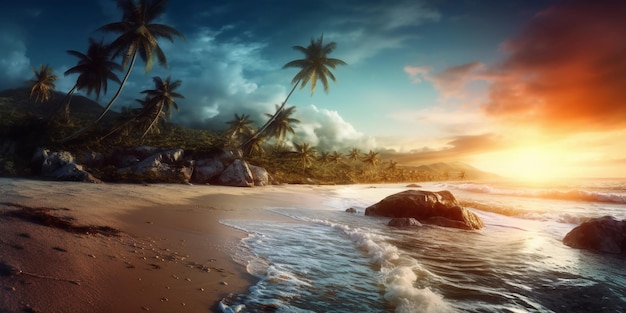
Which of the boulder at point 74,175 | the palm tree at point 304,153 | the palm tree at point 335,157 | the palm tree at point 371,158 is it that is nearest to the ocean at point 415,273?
the boulder at point 74,175

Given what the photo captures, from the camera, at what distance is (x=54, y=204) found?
22.0 ft

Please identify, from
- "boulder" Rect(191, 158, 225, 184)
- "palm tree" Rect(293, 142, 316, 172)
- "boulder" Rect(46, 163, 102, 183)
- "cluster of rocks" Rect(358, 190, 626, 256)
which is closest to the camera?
"cluster of rocks" Rect(358, 190, 626, 256)

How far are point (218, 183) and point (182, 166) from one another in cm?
359

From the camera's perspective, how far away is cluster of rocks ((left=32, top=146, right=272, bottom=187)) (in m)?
21.5

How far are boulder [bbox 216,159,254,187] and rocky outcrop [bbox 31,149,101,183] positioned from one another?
36.5 feet

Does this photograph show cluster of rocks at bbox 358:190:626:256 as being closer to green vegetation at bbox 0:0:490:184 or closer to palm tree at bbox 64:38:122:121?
green vegetation at bbox 0:0:490:184

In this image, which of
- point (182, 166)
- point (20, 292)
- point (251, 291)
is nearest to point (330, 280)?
point (251, 291)

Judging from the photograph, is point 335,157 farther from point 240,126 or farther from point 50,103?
point 50,103

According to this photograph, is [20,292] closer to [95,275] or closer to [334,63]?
[95,275]

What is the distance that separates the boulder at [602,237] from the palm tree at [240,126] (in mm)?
47494

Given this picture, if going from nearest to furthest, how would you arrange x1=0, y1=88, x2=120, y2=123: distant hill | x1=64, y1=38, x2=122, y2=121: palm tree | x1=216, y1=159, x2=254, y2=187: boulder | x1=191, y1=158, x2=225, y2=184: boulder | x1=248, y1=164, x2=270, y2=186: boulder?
x1=191, y1=158, x2=225, y2=184: boulder, x1=216, y1=159, x2=254, y2=187: boulder, x1=248, y1=164, x2=270, y2=186: boulder, x1=64, y1=38, x2=122, y2=121: palm tree, x1=0, y1=88, x2=120, y2=123: distant hill

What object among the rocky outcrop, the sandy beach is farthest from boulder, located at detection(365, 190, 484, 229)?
the rocky outcrop

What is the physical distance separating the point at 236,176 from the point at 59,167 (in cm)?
1316

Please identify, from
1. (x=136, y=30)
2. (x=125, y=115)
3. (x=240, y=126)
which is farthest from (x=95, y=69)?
(x=240, y=126)
